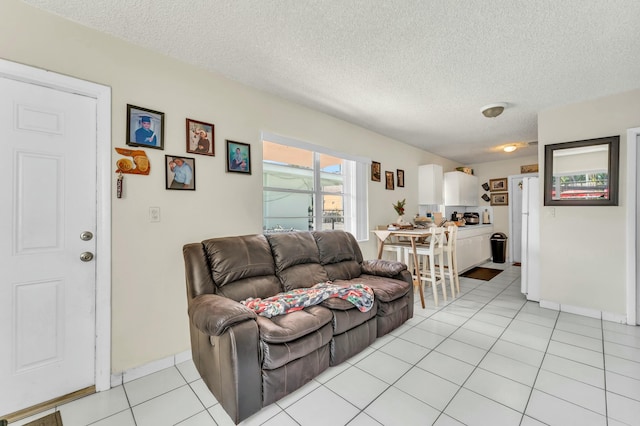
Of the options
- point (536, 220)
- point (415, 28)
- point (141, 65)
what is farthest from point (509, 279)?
point (141, 65)

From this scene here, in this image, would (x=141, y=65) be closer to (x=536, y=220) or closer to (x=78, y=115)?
(x=78, y=115)

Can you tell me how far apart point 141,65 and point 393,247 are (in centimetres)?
343

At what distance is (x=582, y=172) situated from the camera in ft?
10.1

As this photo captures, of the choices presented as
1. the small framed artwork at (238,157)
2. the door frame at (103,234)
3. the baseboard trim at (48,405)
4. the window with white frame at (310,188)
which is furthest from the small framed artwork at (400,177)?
the baseboard trim at (48,405)

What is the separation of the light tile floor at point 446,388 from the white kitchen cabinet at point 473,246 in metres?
2.31

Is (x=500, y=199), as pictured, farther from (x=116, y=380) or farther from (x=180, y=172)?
(x=116, y=380)

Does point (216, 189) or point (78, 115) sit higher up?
point (78, 115)

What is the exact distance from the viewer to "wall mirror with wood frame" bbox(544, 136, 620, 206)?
2.89 m

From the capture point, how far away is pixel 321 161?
359cm

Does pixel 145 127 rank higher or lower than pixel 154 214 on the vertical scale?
higher

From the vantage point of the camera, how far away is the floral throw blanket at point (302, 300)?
6.36 ft

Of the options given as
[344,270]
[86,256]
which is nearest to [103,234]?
[86,256]

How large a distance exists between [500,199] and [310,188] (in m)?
5.27

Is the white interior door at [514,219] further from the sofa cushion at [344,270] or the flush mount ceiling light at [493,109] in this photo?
the sofa cushion at [344,270]
